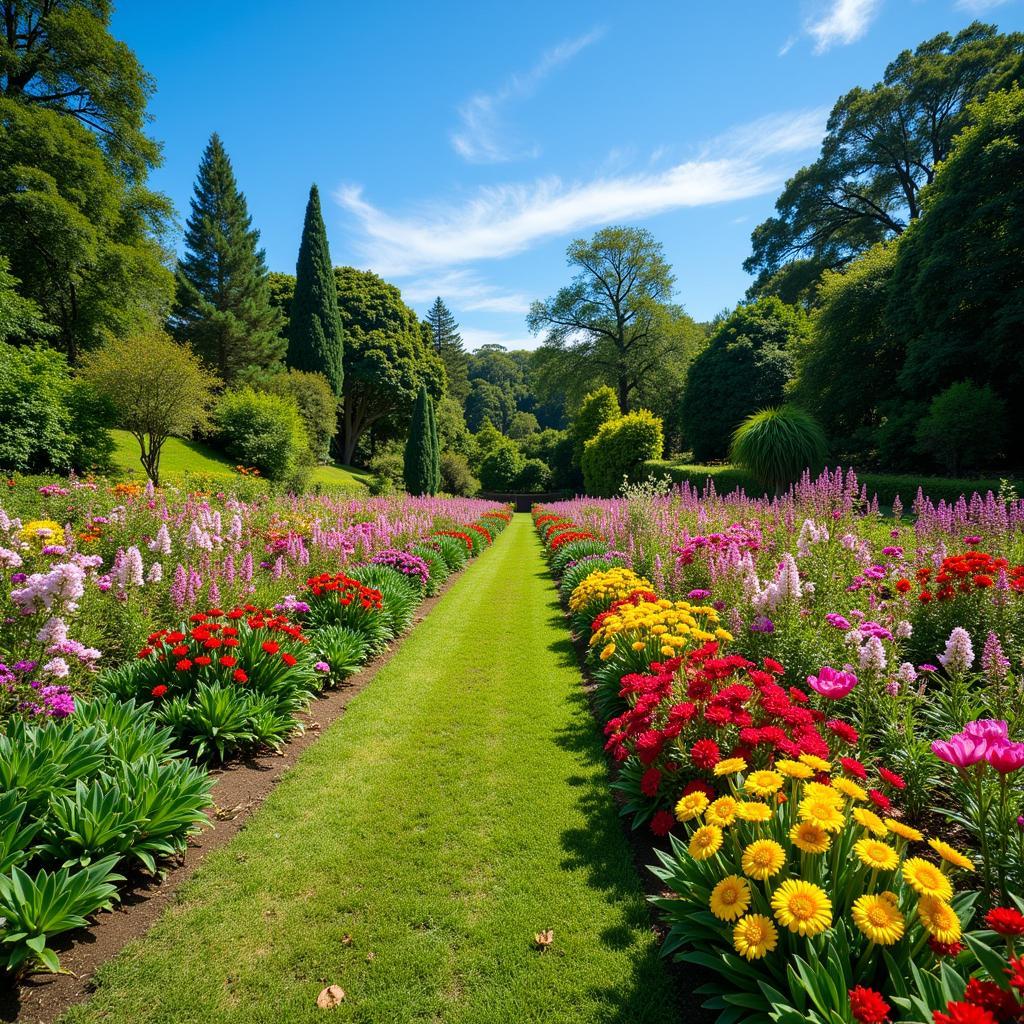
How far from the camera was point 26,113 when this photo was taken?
54.4 ft

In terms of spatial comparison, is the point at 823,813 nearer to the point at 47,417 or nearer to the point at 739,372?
the point at 47,417

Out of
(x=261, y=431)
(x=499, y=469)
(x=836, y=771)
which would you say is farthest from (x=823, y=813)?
(x=499, y=469)

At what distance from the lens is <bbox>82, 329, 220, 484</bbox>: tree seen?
1595 centimetres

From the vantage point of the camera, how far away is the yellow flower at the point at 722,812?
6.92 feet

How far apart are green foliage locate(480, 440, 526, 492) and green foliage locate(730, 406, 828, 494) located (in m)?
34.0

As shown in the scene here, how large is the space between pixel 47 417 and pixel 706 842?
18.0 meters

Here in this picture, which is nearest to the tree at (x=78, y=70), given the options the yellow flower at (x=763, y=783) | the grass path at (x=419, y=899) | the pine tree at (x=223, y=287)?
the pine tree at (x=223, y=287)

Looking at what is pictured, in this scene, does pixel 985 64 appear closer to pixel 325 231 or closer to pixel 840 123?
pixel 840 123

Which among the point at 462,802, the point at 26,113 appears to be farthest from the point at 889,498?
the point at 26,113

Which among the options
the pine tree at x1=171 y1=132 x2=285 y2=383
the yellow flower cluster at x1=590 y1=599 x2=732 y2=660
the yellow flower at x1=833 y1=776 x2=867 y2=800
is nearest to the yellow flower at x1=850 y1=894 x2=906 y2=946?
the yellow flower at x1=833 y1=776 x2=867 y2=800

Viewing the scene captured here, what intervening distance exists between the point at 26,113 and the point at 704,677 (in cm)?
2621

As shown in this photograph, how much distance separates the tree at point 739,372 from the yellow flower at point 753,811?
24.4 meters

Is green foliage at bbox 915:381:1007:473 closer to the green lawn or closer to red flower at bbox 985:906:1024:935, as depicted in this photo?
red flower at bbox 985:906:1024:935

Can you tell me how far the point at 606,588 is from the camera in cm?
652
